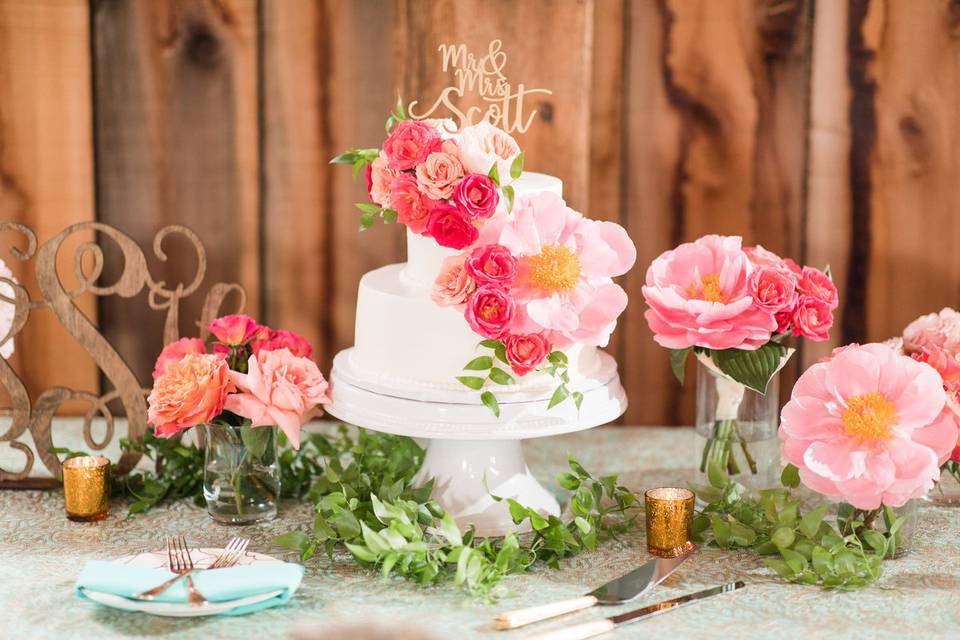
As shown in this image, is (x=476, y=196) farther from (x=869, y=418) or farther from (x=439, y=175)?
(x=869, y=418)

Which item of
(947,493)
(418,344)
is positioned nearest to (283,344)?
(418,344)

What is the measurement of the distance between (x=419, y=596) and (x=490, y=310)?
0.92 feet

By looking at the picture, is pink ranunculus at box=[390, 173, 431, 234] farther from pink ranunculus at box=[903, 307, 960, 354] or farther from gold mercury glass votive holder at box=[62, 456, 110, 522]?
pink ranunculus at box=[903, 307, 960, 354]

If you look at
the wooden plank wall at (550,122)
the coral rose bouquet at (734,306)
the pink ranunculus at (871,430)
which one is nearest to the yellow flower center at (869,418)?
the pink ranunculus at (871,430)

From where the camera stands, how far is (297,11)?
159 centimetres

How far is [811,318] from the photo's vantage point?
120 cm

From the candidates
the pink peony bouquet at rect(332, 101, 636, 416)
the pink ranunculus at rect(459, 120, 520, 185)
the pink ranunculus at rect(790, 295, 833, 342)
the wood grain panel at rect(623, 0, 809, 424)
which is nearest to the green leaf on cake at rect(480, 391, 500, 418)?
the pink peony bouquet at rect(332, 101, 636, 416)

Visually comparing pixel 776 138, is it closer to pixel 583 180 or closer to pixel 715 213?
pixel 715 213

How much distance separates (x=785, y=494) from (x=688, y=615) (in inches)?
8.2

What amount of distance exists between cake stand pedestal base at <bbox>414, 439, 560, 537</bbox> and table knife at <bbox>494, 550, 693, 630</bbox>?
151 mm

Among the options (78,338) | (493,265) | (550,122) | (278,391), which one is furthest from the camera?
(550,122)

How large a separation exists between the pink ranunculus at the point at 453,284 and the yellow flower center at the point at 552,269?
0.06 meters

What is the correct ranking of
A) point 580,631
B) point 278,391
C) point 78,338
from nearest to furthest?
1. point 580,631
2. point 278,391
3. point 78,338

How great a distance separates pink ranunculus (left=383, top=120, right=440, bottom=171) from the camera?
113cm
